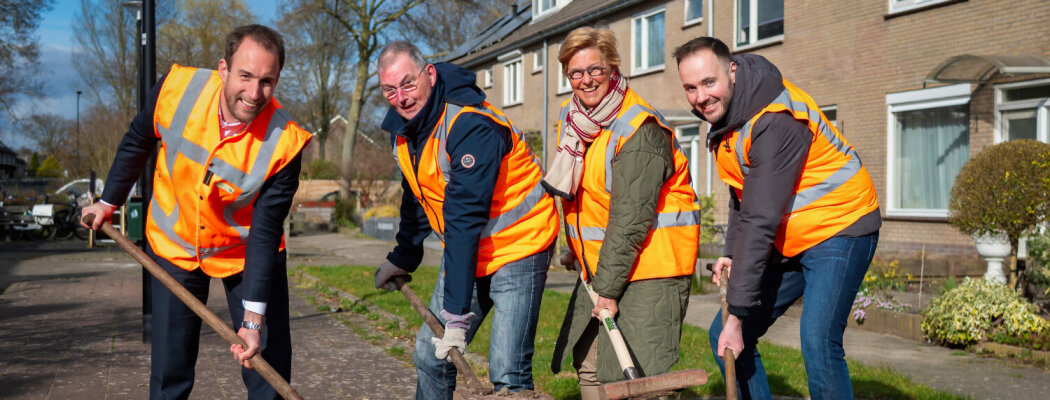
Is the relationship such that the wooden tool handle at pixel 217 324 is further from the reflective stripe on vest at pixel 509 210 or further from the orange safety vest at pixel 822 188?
the orange safety vest at pixel 822 188

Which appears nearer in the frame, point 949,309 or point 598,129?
point 598,129

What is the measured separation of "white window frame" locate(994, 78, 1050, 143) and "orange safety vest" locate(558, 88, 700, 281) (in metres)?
9.23

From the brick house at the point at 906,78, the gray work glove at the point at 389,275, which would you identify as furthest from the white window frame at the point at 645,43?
the gray work glove at the point at 389,275

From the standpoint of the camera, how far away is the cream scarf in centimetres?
366

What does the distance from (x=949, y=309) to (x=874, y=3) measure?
7855 mm

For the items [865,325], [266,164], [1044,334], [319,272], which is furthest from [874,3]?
[266,164]

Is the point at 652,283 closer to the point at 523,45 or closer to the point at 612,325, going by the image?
the point at 612,325

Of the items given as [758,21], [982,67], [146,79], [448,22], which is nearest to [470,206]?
[146,79]

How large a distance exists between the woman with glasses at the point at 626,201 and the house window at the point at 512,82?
24193mm

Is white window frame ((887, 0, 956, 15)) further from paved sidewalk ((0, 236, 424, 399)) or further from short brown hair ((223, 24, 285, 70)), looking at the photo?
short brown hair ((223, 24, 285, 70))

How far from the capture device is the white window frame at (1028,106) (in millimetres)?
11336

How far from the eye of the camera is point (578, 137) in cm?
376

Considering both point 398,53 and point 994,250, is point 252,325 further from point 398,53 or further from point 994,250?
point 994,250

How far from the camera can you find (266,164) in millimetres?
3512
